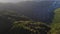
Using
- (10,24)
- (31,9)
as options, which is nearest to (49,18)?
(31,9)

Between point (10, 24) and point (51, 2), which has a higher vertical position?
point (51, 2)

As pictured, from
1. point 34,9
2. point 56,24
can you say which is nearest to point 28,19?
point 34,9

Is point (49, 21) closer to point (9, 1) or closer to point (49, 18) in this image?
point (49, 18)

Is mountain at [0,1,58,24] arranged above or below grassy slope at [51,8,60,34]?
above

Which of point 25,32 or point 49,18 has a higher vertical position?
point 49,18

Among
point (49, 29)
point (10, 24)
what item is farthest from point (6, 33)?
point (49, 29)

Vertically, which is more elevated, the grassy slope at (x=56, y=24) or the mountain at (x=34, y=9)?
the mountain at (x=34, y=9)

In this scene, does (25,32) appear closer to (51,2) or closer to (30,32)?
(30,32)

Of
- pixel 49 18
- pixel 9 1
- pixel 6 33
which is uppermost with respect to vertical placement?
pixel 9 1

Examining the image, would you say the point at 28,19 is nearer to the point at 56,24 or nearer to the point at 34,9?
the point at 34,9
